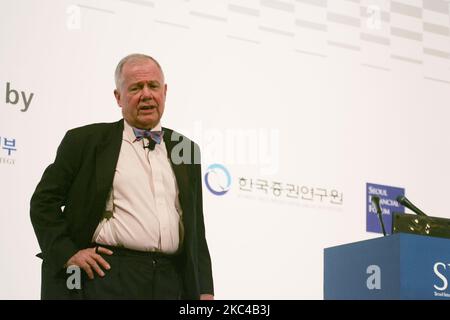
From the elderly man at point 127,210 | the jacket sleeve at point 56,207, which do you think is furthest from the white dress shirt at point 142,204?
the jacket sleeve at point 56,207

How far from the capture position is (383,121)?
3.87m

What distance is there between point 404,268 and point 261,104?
137 centimetres

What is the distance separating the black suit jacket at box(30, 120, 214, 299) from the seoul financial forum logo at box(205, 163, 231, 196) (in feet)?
2.51

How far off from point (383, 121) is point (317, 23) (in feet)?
1.99

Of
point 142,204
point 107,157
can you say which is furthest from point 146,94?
point 142,204

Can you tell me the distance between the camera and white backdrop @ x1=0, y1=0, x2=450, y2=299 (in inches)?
119

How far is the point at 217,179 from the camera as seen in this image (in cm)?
328

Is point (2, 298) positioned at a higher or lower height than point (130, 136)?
lower

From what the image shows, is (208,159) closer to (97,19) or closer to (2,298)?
(97,19)

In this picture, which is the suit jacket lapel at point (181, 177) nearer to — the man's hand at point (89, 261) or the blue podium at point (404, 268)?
the man's hand at point (89, 261)

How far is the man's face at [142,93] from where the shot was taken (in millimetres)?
2457
